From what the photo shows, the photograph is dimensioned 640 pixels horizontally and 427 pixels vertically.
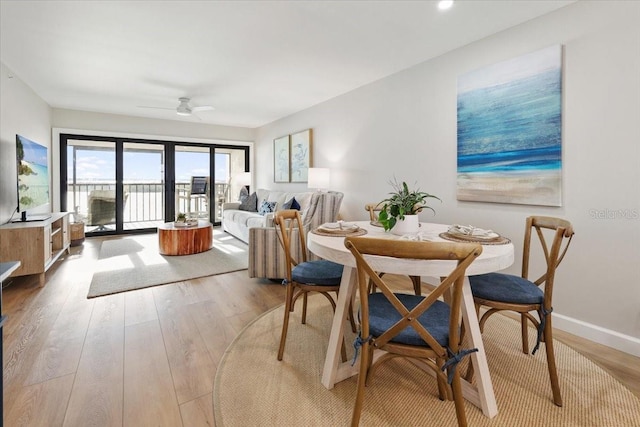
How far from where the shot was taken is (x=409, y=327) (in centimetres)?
127

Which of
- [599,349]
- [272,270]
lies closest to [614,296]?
[599,349]

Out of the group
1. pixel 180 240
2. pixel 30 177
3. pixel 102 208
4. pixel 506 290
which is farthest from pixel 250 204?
pixel 506 290

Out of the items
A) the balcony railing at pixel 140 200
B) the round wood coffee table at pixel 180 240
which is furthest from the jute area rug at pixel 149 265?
the balcony railing at pixel 140 200

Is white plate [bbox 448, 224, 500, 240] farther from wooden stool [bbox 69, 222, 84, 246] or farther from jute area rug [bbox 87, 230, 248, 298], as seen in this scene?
wooden stool [bbox 69, 222, 84, 246]

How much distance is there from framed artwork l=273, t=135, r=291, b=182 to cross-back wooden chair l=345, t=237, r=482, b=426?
180 inches

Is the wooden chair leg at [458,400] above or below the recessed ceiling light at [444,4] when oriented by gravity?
below

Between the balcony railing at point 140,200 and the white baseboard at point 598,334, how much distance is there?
6274 millimetres

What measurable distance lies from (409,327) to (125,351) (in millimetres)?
1758

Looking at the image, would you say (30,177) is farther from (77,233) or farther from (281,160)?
(281,160)

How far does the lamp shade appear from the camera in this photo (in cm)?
429

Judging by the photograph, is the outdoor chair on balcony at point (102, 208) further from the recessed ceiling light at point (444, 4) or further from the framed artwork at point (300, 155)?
the recessed ceiling light at point (444, 4)

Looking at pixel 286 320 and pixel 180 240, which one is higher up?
pixel 180 240

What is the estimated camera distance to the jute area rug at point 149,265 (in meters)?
3.15

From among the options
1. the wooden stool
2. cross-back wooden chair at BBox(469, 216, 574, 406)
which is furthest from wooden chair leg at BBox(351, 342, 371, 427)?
the wooden stool
